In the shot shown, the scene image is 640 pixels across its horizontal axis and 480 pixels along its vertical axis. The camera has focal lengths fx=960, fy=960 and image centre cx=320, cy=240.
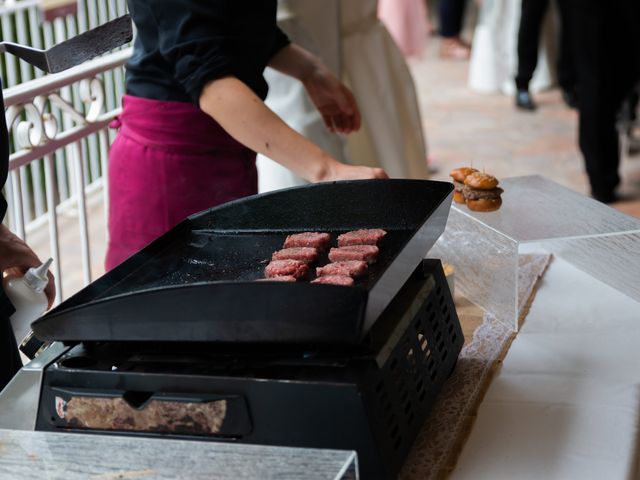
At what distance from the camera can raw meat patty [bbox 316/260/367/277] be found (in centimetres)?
102

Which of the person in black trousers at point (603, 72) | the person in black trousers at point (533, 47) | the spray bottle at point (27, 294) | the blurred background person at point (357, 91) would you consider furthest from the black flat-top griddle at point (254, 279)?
the person in black trousers at point (533, 47)

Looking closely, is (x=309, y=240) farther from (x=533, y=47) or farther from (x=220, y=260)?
(x=533, y=47)

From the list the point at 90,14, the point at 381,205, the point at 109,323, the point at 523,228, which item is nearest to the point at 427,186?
the point at 381,205

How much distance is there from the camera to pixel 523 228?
1358 mm

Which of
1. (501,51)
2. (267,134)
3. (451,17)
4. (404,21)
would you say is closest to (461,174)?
(267,134)

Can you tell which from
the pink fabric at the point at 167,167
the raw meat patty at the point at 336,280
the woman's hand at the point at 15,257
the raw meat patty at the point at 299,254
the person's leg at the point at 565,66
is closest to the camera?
the raw meat patty at the point at 336,280

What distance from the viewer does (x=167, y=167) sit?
5.43 feet

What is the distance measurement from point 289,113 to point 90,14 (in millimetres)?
2116

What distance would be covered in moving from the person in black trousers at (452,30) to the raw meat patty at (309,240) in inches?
235

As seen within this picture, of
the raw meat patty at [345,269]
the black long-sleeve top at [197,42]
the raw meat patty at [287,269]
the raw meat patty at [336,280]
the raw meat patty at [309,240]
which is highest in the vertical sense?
the black long-sleeve top at [197,42]

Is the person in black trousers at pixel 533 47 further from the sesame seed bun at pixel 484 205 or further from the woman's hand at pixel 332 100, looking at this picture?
the sesame seed bun at pixel 484 205

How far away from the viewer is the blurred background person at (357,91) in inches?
94.9

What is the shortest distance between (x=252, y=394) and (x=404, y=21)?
473 centimetres

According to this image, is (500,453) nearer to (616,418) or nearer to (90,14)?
(616,418)
